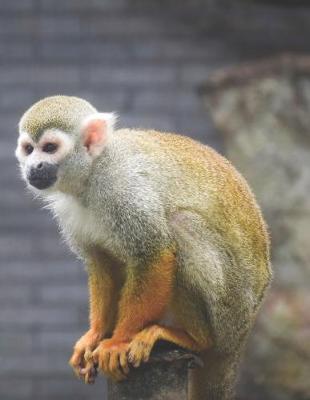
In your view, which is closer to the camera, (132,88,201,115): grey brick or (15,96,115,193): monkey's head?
(15,96,115,193): monkey's head

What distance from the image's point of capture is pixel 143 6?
32.7 ft

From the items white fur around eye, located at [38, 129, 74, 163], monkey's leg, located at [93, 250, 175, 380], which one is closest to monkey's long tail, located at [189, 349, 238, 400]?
monkey's leg, located at [93, 250, 175, 380]

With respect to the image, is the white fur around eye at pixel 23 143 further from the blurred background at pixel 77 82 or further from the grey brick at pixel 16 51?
the grey brick at pixel 16 51

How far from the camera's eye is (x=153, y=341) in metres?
5.15

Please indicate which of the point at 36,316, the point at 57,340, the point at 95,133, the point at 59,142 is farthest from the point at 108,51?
the point at 59,142

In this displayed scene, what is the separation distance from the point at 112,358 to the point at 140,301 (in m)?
0.29

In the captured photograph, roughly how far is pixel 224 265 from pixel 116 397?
911 millimetres

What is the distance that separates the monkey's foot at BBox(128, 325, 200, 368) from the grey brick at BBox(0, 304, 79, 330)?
4.64 metres

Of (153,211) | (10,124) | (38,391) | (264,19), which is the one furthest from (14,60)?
(153,211)

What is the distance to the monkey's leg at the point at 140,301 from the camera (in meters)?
5.18

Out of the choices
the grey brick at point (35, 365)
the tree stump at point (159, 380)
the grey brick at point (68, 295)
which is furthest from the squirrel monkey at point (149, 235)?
the grey brick at point (35, 365)

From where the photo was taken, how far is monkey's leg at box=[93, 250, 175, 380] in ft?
17.0

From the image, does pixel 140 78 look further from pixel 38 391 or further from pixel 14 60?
pixel 38 391

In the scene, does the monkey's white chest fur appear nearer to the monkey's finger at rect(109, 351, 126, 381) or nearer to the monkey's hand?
the monkey's hand
